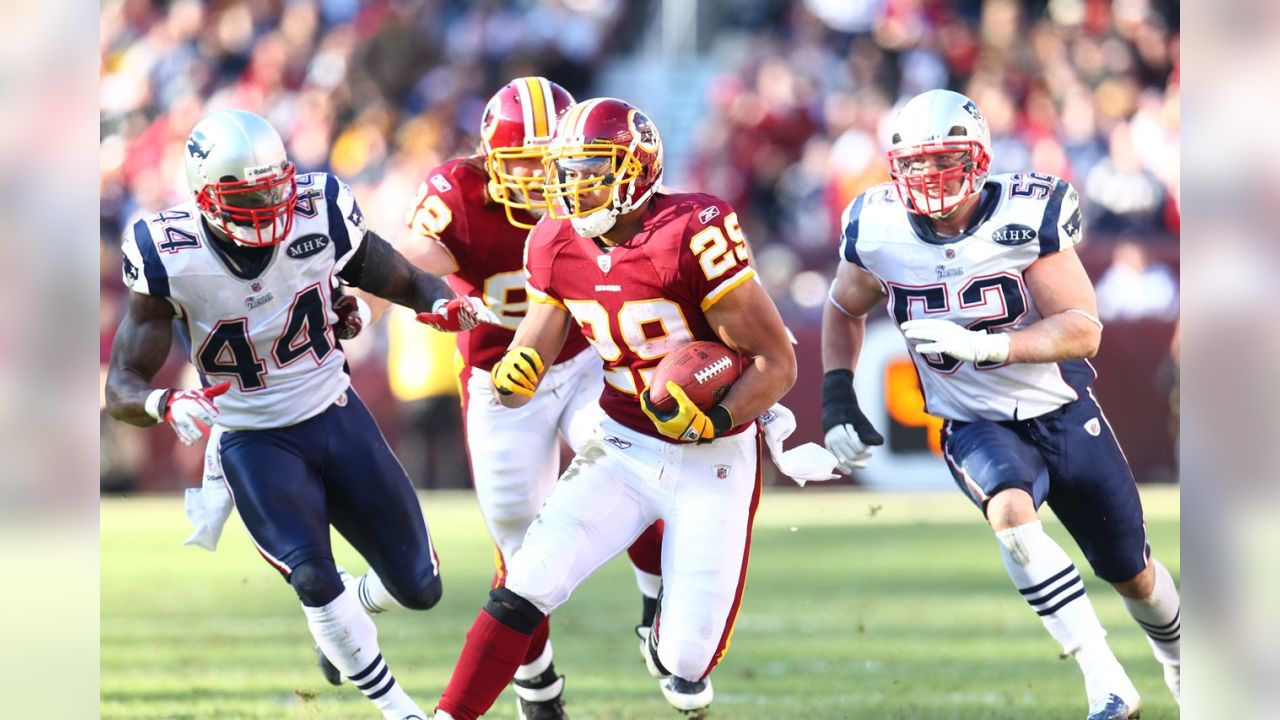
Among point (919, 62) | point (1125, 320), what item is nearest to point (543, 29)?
point (919, 62)

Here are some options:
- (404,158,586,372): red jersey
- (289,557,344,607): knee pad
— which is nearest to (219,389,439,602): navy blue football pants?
(289,557,344,607): knee pad

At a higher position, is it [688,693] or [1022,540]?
[1022,540]

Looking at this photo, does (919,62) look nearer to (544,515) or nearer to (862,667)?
(862,667)

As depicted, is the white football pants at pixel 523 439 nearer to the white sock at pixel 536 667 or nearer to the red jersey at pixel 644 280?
the white sock at pixel 536 667

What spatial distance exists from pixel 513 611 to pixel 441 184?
5.73 ft

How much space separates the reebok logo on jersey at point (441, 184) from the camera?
5324 mm

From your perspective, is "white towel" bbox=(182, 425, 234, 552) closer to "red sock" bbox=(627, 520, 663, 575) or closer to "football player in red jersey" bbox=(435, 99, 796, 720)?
"football player in red jersey" bbox=(435, 99, 796, 720)

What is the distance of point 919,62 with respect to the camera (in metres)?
13.5

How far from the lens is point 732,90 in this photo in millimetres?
13758

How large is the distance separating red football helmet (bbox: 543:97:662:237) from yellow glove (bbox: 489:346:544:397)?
0.38 m

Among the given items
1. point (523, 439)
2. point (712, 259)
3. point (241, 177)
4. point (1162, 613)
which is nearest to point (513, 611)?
point (712, 259)

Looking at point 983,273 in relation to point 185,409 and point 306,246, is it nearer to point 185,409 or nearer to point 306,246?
point 306,246

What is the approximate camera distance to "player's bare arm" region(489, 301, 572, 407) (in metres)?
4.41

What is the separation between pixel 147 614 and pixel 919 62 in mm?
8355
